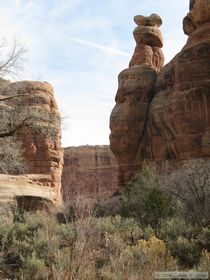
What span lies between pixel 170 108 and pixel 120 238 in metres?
25.2

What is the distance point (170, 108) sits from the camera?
37125 mm

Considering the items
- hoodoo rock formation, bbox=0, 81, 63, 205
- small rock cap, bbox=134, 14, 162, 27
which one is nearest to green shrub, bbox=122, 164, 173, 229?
hoodoo rock formation, bbox=0, 81, 63, 205

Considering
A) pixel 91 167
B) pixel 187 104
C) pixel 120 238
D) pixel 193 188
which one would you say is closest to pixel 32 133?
pixel 193 188

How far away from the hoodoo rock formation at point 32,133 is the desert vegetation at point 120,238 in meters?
1.80

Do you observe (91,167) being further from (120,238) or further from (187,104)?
(120,238)

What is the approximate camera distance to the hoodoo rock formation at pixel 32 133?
62.8 feet

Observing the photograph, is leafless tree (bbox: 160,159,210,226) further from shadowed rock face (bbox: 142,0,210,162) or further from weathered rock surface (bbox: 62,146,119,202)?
weathered rock surface (bbox: 62,146,119,202)

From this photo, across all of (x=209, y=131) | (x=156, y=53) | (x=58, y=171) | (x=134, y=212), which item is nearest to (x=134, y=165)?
(x=58, y=171)

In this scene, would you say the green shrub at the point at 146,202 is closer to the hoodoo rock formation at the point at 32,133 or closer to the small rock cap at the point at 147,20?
the hoodoo rock formation at the point at 32,133

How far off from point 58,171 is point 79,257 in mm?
32606

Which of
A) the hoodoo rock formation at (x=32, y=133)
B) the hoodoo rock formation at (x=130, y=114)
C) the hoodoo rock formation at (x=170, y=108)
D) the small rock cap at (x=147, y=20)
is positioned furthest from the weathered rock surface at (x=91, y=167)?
the hoodoo rock formation at (x=32, y=133)

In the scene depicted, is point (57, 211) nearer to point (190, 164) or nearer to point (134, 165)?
point (190, 164)

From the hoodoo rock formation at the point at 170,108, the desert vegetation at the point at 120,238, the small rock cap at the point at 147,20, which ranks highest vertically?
the small rock cap at the point at 147,20

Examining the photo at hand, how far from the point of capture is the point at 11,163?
20.7 meters
